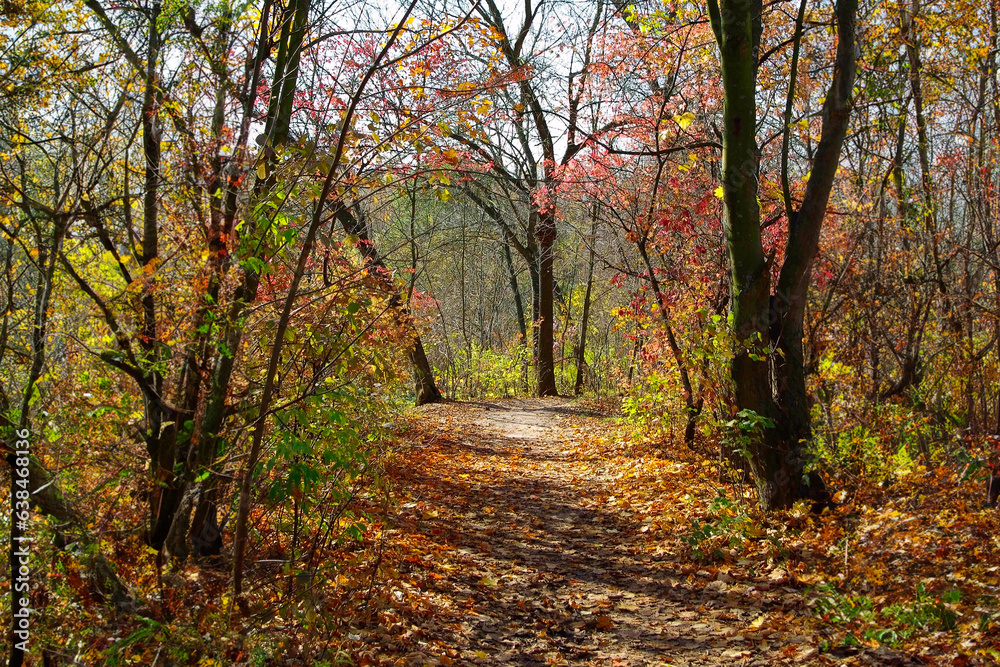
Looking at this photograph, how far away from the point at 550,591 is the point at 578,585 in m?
0.22

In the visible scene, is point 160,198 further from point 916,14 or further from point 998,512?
point 916,14

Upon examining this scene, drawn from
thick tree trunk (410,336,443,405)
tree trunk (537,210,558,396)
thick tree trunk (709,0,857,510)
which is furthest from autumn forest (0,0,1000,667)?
tree trunk (537,210,558,396)

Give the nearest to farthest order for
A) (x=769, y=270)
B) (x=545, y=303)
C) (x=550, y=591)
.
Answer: (x=550, y=591) → (x=769, y=270) → (x=545, y=303)

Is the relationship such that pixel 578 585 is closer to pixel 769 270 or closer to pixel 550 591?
pixel 550 591

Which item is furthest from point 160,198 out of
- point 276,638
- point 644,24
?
point 644,24

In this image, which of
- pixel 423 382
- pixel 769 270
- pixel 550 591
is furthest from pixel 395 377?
pixel 423 382

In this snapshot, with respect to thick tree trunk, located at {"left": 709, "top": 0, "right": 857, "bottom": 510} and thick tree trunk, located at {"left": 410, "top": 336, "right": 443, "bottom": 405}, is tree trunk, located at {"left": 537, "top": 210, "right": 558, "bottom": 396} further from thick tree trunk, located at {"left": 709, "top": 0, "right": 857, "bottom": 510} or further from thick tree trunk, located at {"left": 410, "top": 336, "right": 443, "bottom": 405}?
thick tree trunk, located at {"left": 709, "top": 0, "right": 857, "bottom": 510}

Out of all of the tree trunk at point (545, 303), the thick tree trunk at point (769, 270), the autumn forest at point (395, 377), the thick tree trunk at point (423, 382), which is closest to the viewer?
the autumn forest at point (395, 377)

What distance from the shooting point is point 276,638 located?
3.48m

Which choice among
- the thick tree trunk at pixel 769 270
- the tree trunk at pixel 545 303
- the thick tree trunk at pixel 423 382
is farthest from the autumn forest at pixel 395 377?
the tree trunk at pixel 545 303

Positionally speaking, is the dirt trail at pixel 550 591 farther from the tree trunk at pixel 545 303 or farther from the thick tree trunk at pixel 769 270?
the tree trunk at pixel 545 303

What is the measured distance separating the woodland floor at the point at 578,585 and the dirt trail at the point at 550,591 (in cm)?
1

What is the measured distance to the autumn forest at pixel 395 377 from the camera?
140 inches

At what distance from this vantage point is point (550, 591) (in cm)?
462
